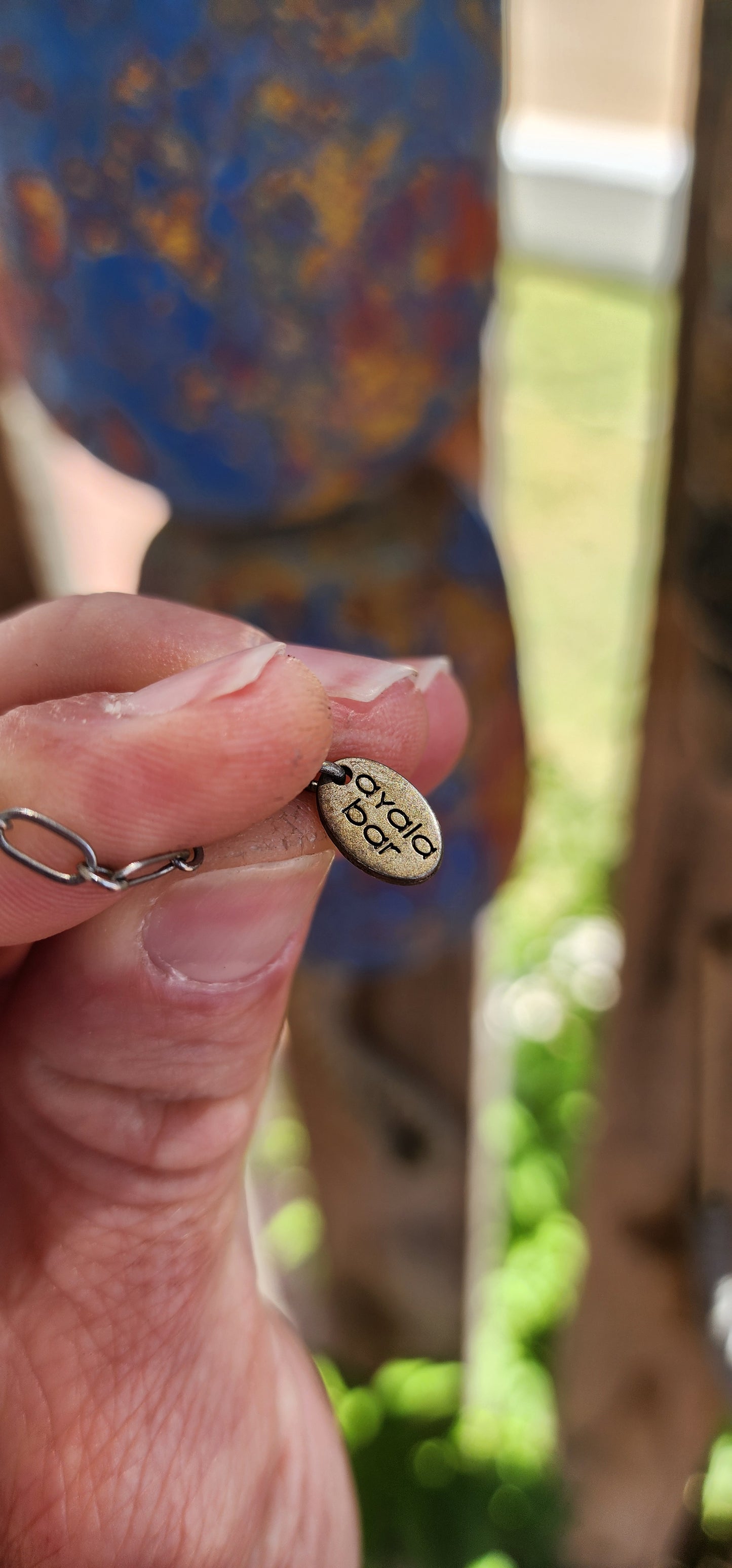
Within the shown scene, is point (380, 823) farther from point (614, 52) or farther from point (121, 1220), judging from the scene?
point (614, 52)

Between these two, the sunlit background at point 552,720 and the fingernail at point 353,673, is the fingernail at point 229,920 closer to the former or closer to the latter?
the fingernail at point 353,673

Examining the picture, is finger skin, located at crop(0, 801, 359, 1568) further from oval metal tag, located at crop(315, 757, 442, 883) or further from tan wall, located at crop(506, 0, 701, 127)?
tan wall, located at crop(506, 0, 701, 127)

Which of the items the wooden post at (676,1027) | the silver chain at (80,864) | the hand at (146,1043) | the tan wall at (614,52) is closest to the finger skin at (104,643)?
the hand at (146,1043)

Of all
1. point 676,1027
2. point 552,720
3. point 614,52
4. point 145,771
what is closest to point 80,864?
point 145,771

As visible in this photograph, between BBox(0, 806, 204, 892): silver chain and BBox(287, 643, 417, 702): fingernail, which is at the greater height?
BBox(287, 643, 417, 702): fingernail

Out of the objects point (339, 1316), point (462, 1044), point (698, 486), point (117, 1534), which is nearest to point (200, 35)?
point (698, 486)

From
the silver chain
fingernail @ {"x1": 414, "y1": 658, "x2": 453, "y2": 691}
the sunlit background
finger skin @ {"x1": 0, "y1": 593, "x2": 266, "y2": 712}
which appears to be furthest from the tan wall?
the silver chain

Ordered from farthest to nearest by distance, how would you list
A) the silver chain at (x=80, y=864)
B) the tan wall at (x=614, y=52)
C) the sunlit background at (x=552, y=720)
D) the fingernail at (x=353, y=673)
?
1. the tan wall at (x=614, y=52)
2. the sunlit background at (x=552, y=720)
3. the fingernail at (x=353, y=673)
4. the silver chain at (x=80, y=864)
